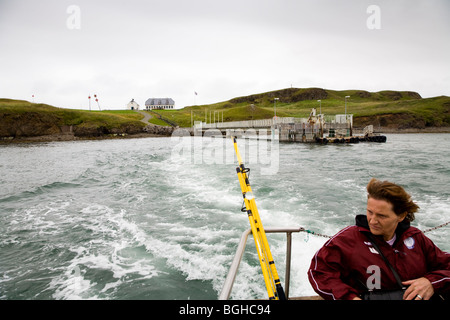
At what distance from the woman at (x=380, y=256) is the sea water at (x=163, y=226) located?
0.80 metres

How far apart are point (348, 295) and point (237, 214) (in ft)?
32.6

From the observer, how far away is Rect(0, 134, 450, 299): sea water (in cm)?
745

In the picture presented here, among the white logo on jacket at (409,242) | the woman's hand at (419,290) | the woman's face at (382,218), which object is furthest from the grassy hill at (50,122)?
the woman's hand at (419,290)

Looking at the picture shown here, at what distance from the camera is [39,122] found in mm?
76438

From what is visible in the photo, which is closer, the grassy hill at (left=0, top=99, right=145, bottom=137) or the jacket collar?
the jacket collar

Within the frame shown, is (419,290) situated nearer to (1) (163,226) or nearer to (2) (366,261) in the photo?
(2) (366,261)

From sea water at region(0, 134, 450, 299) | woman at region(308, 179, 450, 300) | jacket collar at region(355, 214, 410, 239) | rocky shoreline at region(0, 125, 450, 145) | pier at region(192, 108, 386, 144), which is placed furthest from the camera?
rocky shoreline at region(0, 125, 450, 145)

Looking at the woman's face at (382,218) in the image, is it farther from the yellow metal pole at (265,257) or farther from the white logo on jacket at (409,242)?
the yellow metal pole at (265,257)

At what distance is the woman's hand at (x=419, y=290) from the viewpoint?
274 cm

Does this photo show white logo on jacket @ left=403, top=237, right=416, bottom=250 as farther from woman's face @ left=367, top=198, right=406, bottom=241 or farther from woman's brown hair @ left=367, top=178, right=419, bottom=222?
woman's brown hair @ left=367, top=178, right=419, bottom=222

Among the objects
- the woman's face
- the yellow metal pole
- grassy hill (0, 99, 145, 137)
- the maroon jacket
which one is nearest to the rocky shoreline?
grassy hill (0, 99, 145, 137)

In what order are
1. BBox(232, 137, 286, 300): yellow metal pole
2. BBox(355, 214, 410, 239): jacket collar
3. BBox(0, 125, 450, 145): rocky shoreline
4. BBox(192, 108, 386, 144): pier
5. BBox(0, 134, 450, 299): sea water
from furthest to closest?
BBox(0, 125, 450, 145): rocky shoreline → BBox(192, 108, 386, 144): pier → BBox(0, 134, 450, 299): sea water → BBox(232, 137, 286, 300): yellow metal pole → BBox(355, 214, 410, 239): jacket collar
